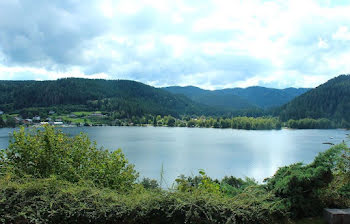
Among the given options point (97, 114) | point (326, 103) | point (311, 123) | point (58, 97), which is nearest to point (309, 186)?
point (311, 123)

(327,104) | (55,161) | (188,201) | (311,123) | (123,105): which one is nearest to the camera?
(188,201)

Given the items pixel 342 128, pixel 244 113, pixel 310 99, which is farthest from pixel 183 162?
pixel 244 113

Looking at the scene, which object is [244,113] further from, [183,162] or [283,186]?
[283,186]

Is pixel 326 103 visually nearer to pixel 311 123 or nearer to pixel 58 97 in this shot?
pixel 311 123

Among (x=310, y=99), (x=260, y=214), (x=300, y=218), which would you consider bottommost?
(x=300, y=218)

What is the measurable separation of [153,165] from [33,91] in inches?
5682

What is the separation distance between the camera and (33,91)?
160 metres

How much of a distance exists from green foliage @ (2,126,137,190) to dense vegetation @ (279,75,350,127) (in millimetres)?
121655

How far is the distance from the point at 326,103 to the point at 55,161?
141 meters

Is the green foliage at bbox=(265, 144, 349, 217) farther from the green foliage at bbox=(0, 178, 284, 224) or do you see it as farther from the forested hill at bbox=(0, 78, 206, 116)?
the forested hill at bbox=(0, 78, 206, 116)

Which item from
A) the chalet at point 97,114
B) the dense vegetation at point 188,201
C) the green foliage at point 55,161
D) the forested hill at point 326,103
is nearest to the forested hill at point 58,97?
the chalet at point 97,114

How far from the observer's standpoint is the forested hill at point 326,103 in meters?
118

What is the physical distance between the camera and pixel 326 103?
127 m

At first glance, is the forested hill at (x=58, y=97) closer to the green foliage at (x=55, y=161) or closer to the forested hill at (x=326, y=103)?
the forested hill at (x=326, y=103)
